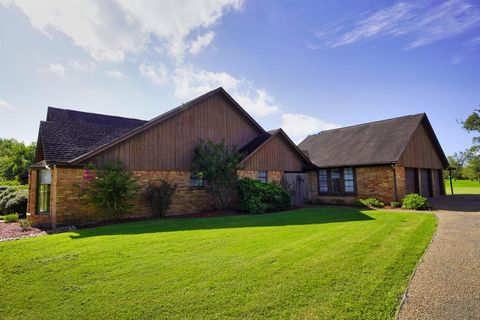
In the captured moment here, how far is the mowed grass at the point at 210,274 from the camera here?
3.54m

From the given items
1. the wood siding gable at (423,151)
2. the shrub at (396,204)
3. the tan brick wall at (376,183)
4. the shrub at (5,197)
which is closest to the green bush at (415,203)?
the shrub at (396,204)

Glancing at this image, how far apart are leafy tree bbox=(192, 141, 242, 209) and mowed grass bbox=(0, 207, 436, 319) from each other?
597cm

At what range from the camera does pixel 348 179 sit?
17.5 meters

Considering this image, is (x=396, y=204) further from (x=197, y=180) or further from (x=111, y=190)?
(x=111, y=190)

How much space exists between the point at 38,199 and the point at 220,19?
1167 cm

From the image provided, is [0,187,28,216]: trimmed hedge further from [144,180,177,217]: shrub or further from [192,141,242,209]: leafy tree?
[192,141,242,209]: leafy tree

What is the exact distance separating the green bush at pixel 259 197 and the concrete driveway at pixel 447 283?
8.01 metres

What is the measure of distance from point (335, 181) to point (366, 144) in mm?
3486

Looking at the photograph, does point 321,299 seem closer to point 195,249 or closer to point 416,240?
point 195,249

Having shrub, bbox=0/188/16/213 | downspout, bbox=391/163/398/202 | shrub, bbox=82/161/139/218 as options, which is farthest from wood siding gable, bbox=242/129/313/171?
shrub, bbox=0/188/16/213

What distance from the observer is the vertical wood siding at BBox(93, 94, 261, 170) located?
12.3m

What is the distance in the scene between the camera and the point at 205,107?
51.2ft

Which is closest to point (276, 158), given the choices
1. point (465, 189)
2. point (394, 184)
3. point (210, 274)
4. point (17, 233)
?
point (394, 184)

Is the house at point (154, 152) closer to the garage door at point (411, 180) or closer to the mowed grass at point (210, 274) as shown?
the mowed grass at point (210, 274)
